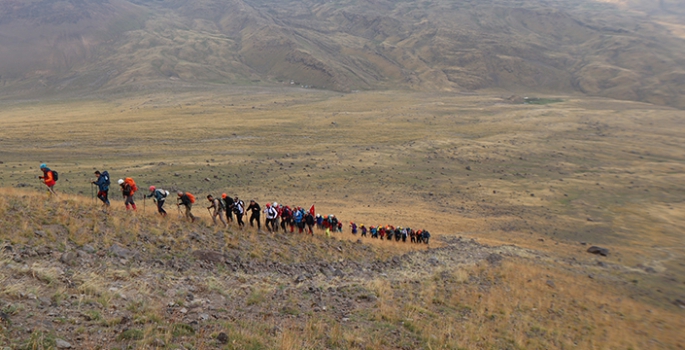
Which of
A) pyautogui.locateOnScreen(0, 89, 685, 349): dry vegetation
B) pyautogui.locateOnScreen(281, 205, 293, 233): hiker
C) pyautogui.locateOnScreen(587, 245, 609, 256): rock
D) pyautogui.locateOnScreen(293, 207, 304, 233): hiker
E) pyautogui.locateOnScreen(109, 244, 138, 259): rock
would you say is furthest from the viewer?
pyautogui.locateOnScreen(587, 245, 609, 256): rock

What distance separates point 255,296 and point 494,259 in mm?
15473

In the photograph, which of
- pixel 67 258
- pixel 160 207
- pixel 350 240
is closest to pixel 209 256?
pixel 67 258

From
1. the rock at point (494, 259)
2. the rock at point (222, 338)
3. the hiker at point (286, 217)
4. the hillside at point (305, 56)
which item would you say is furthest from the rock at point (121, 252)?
the hillside at point (305, 56)

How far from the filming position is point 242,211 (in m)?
16.5

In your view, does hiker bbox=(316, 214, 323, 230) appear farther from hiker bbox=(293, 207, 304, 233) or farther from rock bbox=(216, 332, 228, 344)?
rock bbox=(216, 332, 228, 344)

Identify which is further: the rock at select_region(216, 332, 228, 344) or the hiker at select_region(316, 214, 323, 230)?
the hiker at select_region(316, 214, 323, 230)

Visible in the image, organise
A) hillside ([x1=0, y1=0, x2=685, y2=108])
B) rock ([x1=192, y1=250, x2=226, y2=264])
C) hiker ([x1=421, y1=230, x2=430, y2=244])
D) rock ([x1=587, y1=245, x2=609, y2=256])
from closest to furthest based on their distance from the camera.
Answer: rock ([x1=192, y1=250, x2=226, y2=264]), hiker ([x1=421, y1=230, x2=430, y2=244]), rock ([x1=587, y1=245, x2=609, y2=256]), hillside ([x1=0, y1=0, x2=685, y2=108])

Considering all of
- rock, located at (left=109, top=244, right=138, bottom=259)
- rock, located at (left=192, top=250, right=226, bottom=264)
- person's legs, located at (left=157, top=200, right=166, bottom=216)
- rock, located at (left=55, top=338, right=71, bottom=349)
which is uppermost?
person's legs, located at (left=157, top=200, right=166, bottom=216)

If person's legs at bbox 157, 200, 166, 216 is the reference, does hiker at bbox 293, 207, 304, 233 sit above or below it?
below

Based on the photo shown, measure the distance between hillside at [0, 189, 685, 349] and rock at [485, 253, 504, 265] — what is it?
165 centimetres

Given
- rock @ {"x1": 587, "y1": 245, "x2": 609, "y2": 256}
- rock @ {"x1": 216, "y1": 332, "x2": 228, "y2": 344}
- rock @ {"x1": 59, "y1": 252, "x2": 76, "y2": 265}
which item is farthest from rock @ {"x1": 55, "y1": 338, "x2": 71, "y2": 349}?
rock @ {"x1": 587, "y1": 245, "x2": 609, "y2": 256}

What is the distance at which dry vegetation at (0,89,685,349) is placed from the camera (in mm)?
8516

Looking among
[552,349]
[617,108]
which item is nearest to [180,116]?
[552,349]

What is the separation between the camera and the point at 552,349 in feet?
35.8
